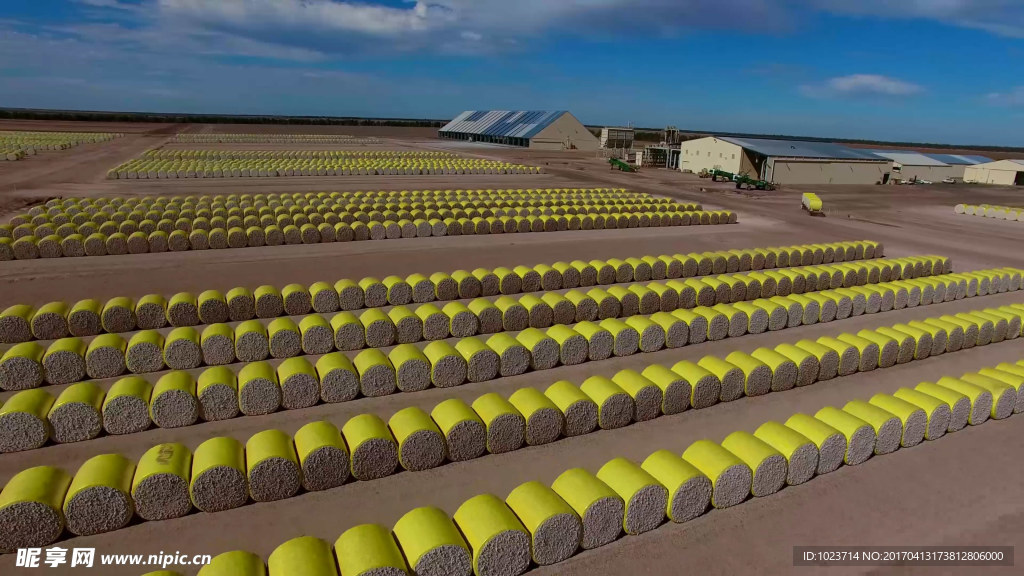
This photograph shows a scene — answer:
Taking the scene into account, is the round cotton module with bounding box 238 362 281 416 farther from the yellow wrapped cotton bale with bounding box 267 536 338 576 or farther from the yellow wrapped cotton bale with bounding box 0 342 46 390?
the yellow wrapped cotton bale with bounding box 267 536 338 576

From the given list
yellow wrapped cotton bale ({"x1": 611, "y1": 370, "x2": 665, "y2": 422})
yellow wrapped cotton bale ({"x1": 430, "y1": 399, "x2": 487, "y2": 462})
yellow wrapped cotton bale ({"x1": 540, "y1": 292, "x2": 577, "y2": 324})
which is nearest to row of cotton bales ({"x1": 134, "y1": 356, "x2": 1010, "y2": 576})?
yellow wrapped cotton bale ({"x1": 430, "y1": 399, "x2": 487, "y2": 462})

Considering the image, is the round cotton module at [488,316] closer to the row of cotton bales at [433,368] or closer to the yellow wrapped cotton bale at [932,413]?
the row of cotton bales at [433,368]

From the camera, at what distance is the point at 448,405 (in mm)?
10961

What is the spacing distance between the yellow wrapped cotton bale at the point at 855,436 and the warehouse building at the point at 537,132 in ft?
300

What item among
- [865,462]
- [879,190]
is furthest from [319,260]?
[879,190]

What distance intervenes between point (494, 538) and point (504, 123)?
112 m

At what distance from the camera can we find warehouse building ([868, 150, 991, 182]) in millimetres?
68625

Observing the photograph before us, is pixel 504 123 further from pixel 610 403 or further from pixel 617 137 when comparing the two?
pixel 610 403

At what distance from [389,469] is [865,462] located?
9.14m

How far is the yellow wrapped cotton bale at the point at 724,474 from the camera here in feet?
31.1

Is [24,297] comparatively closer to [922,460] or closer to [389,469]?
[389,469]

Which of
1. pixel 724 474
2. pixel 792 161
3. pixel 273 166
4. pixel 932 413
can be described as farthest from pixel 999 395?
pixel 792 161

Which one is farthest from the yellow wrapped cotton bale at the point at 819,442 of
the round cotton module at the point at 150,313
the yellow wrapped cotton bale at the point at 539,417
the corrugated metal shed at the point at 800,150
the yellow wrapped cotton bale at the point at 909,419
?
the corrugated metal shed at the point at 800,150

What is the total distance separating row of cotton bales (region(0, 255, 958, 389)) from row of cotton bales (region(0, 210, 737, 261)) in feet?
33.1
